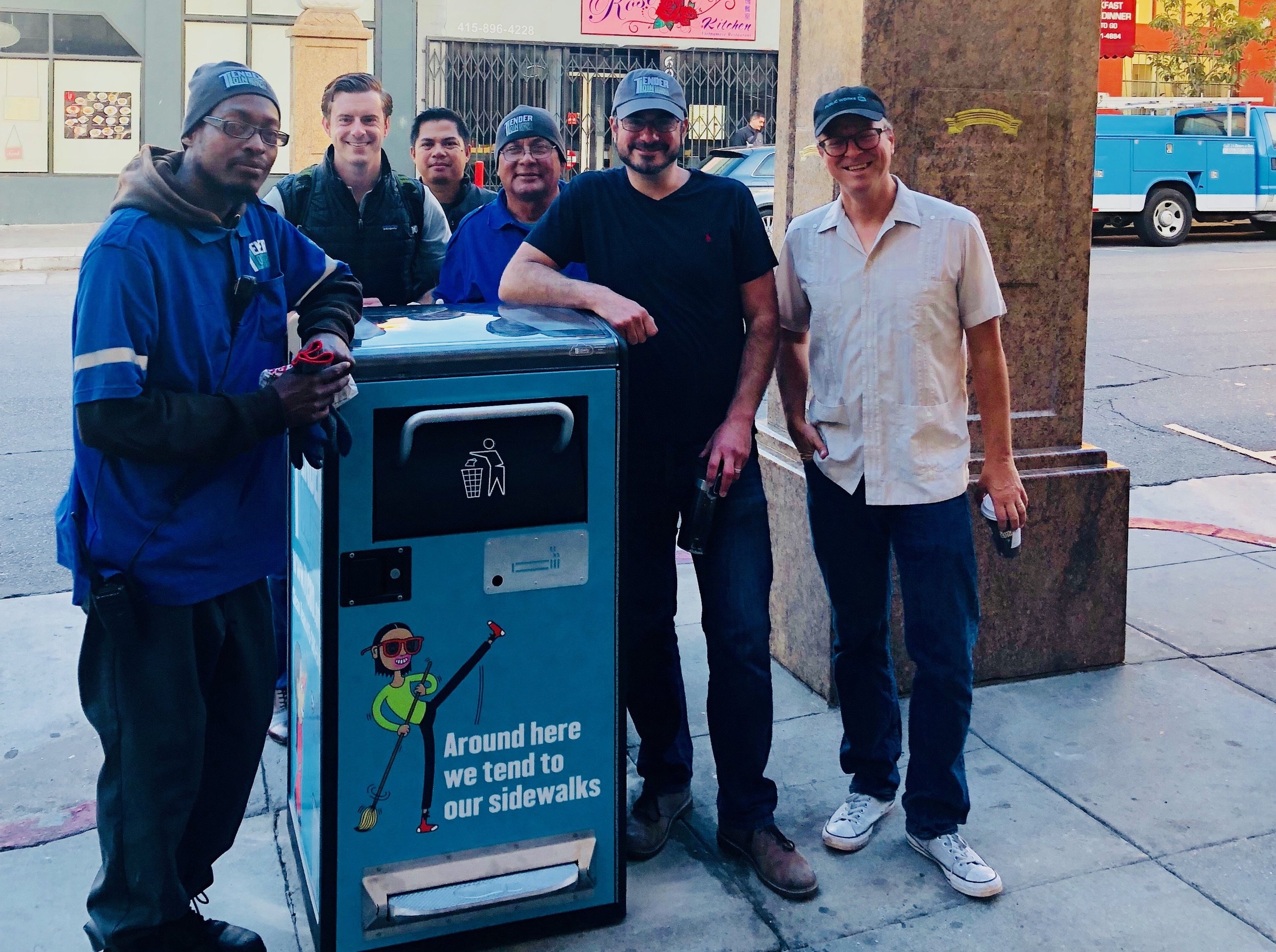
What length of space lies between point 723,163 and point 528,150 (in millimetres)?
13737

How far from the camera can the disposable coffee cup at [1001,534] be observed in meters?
3.41

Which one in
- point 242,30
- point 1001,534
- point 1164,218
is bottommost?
point 1001,534

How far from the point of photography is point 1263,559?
5945 millimetres

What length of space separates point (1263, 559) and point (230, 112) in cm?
492

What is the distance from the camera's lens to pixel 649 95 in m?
3.30

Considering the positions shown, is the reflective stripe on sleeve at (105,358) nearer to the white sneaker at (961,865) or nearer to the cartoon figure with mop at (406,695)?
the cartoon figure with mop at (406,695)

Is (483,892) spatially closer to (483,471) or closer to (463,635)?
(463,635)

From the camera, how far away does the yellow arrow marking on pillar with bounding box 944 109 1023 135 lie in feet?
14.2

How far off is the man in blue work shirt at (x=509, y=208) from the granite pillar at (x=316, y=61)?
24.9 feet

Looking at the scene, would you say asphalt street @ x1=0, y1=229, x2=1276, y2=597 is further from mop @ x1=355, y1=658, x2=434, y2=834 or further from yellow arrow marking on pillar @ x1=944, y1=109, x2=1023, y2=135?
yellow arrow marking on pillar @ x1=944, y1=109, x2=1023, y2=135

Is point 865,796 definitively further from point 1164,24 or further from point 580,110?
point 1164,24

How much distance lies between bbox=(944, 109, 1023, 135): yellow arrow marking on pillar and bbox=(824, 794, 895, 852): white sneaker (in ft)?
6.95

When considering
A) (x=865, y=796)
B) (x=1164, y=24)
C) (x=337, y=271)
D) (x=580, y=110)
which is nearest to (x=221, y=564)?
(x=337, y=271)

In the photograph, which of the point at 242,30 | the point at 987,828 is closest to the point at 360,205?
the point at 987,828
